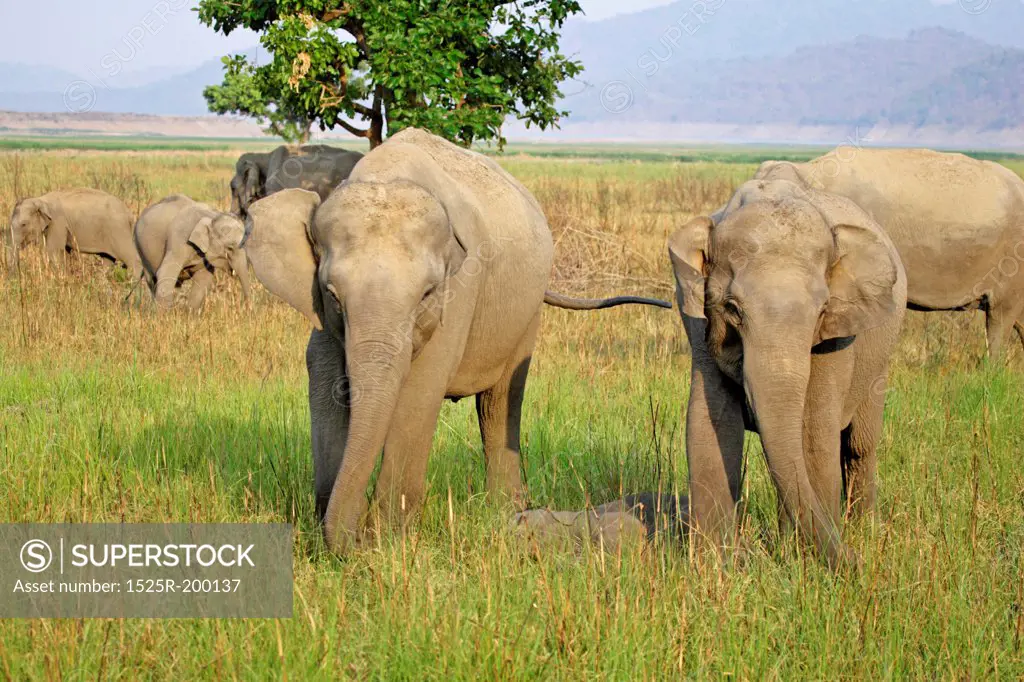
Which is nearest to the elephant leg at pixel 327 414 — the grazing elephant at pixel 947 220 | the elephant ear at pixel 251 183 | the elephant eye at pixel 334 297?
the elephant eye at pixel 334 297

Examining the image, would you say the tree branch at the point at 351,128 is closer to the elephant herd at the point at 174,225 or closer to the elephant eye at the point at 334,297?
the elephant herd at the point at 174,225

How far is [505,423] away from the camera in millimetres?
7008

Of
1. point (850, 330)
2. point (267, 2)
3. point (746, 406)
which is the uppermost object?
point (267, 2)

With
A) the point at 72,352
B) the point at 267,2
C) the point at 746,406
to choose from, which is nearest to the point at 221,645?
the point at 746,406

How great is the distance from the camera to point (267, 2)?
14.1 m

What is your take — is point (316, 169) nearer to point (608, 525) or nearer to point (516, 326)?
point (516, 326)

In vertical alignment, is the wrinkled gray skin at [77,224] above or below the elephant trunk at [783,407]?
below

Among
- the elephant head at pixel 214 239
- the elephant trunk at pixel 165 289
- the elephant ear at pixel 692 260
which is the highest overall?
the elephant ear at pixel 692 260

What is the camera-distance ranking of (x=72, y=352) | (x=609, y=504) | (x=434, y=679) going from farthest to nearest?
(x=72, y=352), (x=609, y=504), (x=434, y=679)

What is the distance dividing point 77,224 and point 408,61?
28.6 feet

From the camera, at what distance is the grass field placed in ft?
13.3

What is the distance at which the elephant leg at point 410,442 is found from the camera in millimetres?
5484

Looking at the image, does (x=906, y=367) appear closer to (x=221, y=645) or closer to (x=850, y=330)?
(x=850, y=330)

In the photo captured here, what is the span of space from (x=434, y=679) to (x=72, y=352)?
7.10 meters
